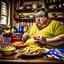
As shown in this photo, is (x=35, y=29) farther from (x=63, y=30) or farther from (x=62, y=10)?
(x=62, y=10)

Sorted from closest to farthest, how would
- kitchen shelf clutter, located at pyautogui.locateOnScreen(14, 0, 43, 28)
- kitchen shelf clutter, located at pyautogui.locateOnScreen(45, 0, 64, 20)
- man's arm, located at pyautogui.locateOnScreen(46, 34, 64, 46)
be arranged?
man's arm, located at pyautogui.locateOnScreen(46, 34, 64, 46), kitchen shelf clutter, located at pyautogui.locateOnScreen(45, 0, 64, 20), kitchen shelf clutter, located at pyautogui.locateOnScreen(14, 0, 43, 28)

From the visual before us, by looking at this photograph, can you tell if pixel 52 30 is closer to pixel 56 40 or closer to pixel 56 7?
pixel 56 40

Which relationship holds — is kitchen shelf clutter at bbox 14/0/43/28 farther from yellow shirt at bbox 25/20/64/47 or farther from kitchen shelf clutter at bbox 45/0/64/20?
yellow shirt at bbox 25/20/64/47

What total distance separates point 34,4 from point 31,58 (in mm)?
2966

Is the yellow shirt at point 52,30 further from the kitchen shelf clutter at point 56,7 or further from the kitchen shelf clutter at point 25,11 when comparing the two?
the kitchen shelf clutter at point 25,11

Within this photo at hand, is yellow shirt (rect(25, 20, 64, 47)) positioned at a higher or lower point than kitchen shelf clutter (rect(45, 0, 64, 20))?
lower

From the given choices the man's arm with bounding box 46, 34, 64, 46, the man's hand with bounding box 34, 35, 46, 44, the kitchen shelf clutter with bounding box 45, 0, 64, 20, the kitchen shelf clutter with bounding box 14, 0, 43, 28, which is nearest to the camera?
the man's hand with bounding box 34, 35, 46, 44

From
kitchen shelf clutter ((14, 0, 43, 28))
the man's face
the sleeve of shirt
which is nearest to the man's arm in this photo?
the sleeve of shirt

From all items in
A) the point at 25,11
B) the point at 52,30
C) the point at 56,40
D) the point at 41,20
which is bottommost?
the point at 56,40

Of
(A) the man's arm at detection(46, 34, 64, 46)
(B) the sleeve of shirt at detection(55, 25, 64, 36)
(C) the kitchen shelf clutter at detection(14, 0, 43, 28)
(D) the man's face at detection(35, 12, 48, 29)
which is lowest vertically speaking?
(A) the man's arm at detection(46, 34, 64, 46)

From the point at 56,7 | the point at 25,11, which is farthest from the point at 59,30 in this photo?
the point at 25,11

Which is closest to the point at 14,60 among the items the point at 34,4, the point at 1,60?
the point at 1,60

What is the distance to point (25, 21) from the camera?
4.27 m

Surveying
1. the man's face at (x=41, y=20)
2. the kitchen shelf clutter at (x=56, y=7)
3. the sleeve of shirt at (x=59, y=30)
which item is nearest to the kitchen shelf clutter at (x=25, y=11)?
the kitchen shelf clutter at (x=56, y=7)
